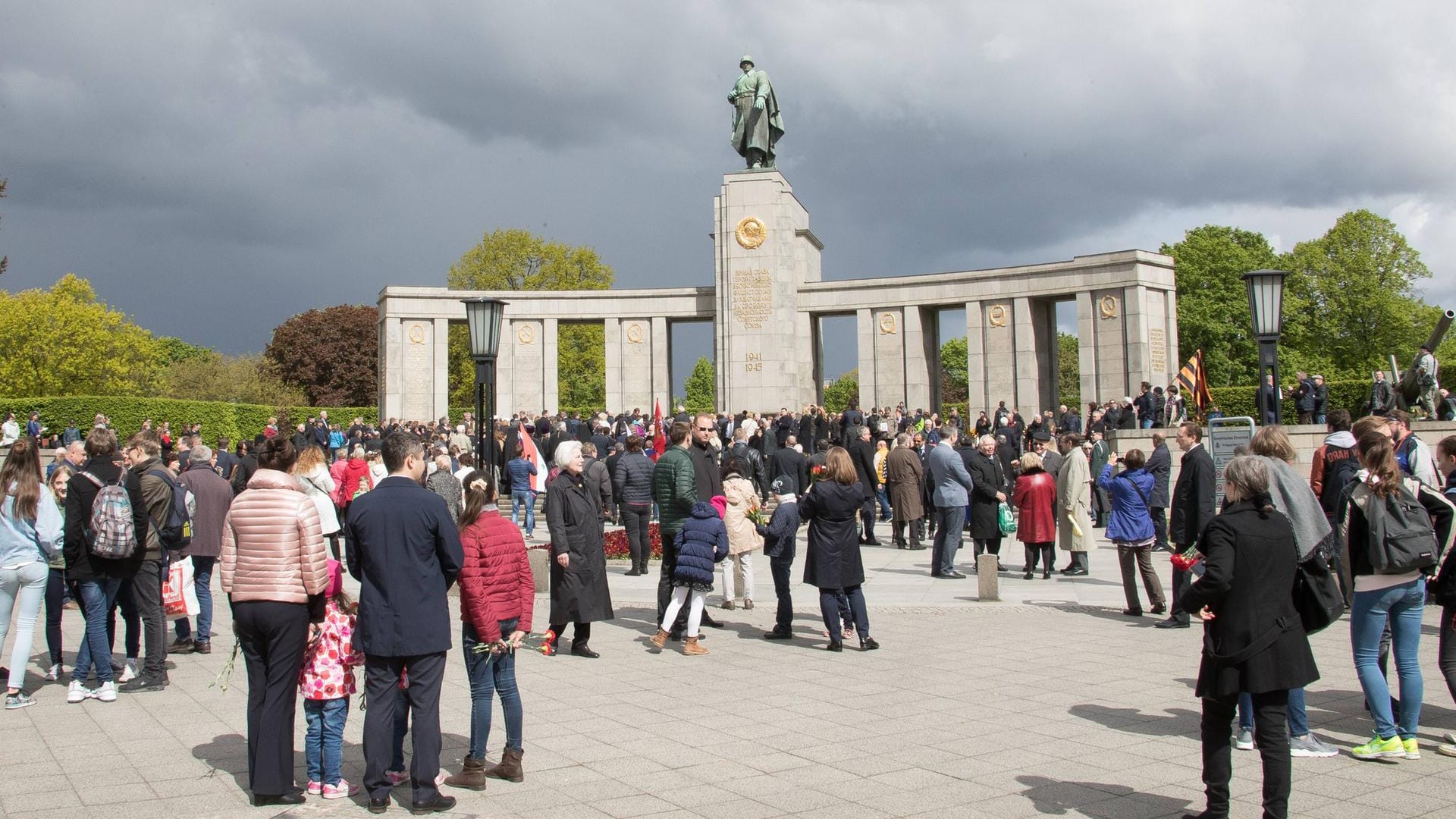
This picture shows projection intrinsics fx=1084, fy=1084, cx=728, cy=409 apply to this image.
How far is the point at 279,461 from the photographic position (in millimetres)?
5664

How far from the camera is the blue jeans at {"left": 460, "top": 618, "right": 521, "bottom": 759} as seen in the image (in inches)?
221

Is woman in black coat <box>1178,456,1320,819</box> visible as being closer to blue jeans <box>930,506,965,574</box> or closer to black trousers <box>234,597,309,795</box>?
black trousers <box>234,597,309,795</box>

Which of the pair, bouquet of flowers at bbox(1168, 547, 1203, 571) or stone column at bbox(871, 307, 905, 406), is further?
stone column at bbox(871, 307, 905, 406)

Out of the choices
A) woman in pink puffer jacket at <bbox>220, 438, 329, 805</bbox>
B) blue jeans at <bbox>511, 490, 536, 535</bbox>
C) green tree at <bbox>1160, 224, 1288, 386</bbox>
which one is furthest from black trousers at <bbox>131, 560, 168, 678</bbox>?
green tree at <bbox>1160, 224, 1288, 386</bbox>

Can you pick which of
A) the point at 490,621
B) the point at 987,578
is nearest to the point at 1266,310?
the point at 987,578

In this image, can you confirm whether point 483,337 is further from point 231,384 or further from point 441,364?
point 231,384

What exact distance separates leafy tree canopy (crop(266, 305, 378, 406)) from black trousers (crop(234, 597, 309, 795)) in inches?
2279

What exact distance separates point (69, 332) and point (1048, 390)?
45363 millimetres

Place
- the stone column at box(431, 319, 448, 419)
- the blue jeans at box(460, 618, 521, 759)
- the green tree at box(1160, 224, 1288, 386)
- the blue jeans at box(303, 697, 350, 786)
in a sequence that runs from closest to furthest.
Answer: the blue jeans at box(303, 697, 350, 786), the blue jeans at box(460, 618, 521, 759), the stone column at box(431, 319, 448, 419), the green tree at box(1160, 224, 1288, 386)

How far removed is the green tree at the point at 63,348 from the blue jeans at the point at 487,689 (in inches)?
2155

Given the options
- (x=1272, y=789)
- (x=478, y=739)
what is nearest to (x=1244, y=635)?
(x=1272, y=789)

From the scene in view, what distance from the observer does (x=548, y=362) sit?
37.9 metres

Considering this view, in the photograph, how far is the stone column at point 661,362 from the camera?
123 feet

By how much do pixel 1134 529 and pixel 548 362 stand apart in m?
29.4
